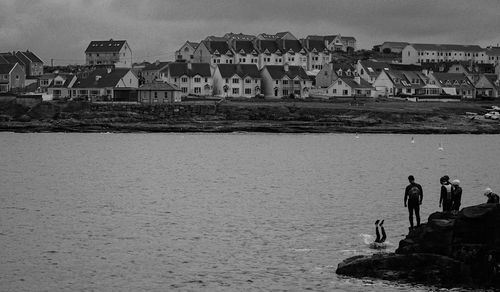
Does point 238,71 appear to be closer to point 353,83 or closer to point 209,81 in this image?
point 209,81

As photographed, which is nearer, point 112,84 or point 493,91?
point 112,84

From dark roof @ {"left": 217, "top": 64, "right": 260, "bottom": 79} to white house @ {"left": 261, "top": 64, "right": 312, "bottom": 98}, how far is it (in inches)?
80.5

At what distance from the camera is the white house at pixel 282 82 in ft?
559

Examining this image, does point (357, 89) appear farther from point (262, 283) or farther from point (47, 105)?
point (262, 283)

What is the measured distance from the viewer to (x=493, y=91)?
613 ft

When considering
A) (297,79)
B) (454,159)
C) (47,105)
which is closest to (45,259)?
(454,159)

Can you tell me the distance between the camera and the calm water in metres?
30.2

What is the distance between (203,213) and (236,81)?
403 feet

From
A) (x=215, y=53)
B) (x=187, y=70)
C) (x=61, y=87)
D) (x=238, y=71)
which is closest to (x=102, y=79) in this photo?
(x=61, y=87)

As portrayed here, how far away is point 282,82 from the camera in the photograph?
17088cm

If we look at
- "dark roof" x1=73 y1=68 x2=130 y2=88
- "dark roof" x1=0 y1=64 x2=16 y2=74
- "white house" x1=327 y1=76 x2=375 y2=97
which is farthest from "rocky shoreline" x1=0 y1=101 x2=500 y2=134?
"dark roof" x1=0 y1=64 x2=16 y2=74

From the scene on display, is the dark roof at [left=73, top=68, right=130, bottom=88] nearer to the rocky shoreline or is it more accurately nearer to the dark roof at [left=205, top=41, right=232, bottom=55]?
the rocky shoreline

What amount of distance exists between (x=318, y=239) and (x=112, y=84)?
12718cm

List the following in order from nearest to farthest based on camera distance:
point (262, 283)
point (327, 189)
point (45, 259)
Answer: point (262, 283), point (45, 259), point (327, 189)
